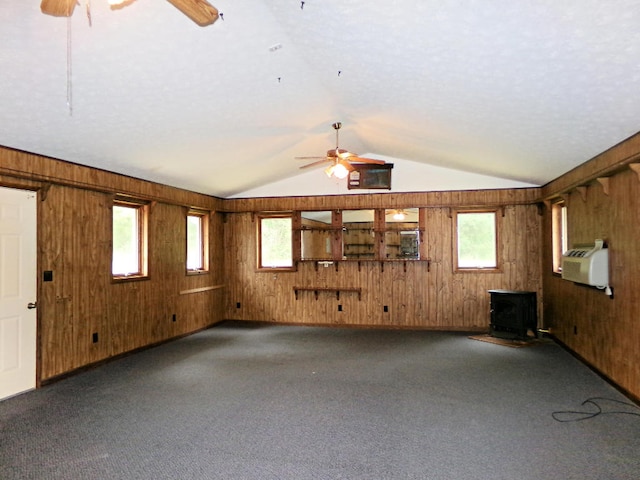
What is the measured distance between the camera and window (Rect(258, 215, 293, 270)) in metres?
8.09

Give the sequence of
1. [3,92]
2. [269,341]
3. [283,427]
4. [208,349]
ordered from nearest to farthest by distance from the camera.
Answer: [3,92] → [283,427] → [208,349] → [269,341]

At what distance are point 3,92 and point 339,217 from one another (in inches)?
215

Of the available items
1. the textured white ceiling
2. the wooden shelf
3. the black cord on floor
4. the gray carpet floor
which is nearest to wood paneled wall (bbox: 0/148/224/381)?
the textured white ceiling

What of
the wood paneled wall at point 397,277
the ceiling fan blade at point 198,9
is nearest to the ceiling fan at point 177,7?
the ceiling fan blade at point 198,9

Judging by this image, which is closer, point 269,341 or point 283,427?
point 283,427

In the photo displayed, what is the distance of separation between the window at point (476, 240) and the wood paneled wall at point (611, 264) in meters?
1.59

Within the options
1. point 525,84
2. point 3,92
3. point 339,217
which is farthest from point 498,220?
point 3,92

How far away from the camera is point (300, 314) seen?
792cm

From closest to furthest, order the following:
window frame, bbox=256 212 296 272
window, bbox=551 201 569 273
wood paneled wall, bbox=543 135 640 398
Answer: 1. wood paneled wall, bbox=543 135 640 398
2. window, bbox=551 201 569 273
3. window frame, bbox=256 212 296 272

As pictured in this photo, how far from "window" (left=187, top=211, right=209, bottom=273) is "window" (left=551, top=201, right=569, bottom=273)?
585 centimetres

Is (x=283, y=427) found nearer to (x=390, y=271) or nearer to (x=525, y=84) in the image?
(x=525, y=84)

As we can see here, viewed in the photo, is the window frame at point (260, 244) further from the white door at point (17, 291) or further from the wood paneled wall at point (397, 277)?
the white door at point (17, 291)

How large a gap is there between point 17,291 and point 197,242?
3.63m

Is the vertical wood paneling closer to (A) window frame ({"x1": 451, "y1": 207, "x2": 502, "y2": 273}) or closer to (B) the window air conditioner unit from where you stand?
(B) the window air conditioner unit
